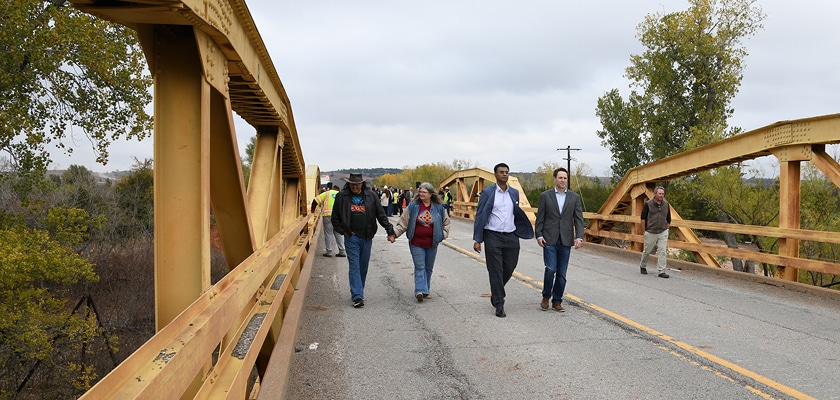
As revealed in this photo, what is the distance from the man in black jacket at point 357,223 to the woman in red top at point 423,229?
32 centimetres

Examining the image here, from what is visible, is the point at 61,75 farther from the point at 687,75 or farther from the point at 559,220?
the point at 687,75

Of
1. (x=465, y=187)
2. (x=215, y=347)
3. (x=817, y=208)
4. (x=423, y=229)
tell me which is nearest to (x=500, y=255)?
(x=423, y=229)

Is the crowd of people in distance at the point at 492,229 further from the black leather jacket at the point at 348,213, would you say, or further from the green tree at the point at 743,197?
the green tree at the point at 743,197

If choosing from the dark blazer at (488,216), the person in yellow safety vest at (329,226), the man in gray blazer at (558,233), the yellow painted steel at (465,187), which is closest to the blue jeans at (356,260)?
the dark blazer at (488,216)

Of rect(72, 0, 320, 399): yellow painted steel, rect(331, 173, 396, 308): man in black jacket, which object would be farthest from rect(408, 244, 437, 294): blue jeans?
rect(72, 0, 320, 399): yellow painted steel

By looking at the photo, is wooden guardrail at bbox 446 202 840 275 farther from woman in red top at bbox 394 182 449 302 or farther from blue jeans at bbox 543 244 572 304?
woman in red top at bbox 394 182 449 302

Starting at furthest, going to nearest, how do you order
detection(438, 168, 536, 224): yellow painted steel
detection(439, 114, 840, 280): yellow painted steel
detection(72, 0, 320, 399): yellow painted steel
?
1. detection(438, 168, 536, 224): yellow painted steel
2. detection(439, 114, 840, 280): yellow painted steel
3. detection(72, 0, 320, 399): yellow painted steel

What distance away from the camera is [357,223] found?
28.1 feet

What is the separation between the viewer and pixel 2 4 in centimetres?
971

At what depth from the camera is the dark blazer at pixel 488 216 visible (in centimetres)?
812

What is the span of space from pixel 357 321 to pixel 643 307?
393 centimetres

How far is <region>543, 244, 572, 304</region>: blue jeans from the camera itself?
8109mm

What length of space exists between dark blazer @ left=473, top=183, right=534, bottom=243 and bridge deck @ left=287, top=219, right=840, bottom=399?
3.40 ft

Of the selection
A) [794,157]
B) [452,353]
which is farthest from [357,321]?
[794,157]
